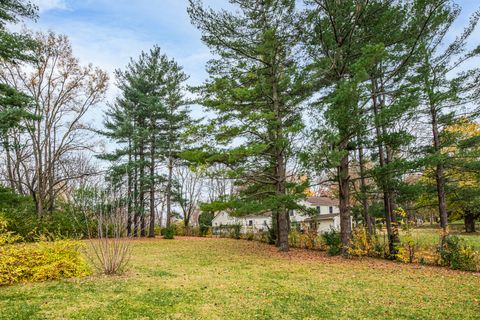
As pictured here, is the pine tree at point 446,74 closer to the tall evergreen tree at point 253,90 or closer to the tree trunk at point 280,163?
the tall evergreen tree at point 253,90

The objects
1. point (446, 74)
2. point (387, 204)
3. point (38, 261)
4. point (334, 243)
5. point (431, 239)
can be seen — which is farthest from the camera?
point (431, 239)

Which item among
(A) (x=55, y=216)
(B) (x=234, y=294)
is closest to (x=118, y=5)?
(B) (x=234, y=294)

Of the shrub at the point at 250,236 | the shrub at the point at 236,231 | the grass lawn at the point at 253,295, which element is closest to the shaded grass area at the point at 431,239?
the grass lawn at the point at 253,295

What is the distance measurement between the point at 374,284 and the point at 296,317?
3144 mm

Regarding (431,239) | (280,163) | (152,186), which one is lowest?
(431,239)

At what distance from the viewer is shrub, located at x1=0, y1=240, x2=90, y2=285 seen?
19.3 feet

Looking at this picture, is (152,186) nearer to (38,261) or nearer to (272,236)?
(272,236)

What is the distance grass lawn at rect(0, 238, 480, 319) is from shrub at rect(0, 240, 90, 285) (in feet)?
1.36

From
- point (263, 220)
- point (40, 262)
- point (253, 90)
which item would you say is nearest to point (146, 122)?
point (253, 90)

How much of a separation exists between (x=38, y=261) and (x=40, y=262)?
0.05 metres

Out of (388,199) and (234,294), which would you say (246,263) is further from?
(388,199)

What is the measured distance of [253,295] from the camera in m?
5.59

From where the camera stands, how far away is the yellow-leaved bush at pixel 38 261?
588 centimetres

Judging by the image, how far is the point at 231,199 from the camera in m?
10.6
